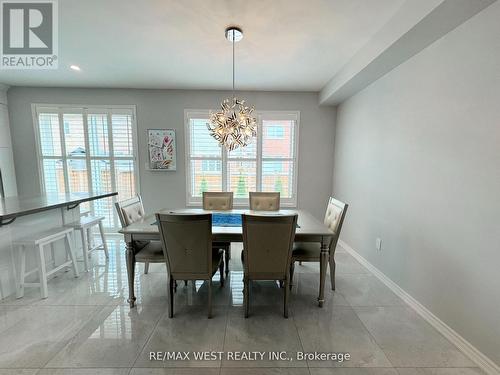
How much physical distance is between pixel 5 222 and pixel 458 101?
4.10 m

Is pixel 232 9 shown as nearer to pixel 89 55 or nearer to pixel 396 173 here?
pixel 89 55

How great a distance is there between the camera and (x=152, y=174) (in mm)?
3975

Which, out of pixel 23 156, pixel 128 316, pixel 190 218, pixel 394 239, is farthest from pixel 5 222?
pixel 394 239

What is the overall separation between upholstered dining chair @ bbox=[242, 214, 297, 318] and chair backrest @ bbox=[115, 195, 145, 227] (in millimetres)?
1345

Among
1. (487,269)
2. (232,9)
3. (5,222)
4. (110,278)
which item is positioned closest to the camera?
(487,269)

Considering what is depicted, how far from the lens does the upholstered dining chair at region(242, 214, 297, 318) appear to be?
5.59 ft

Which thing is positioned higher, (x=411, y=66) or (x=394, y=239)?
(x=411, y=66)

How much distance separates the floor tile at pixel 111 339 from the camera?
58.2 inches

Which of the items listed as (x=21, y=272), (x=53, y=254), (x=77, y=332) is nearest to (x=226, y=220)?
(x=77, y=332)

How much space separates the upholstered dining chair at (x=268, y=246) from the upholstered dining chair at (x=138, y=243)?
90 centimetres

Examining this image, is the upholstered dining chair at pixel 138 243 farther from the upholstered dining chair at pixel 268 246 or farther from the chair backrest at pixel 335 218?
the chair backrest at pixel 335 218

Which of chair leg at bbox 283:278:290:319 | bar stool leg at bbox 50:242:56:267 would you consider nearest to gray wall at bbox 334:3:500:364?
chair leg at bbox 283:278:290:319

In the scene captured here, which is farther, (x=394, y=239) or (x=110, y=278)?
(x=110, y=278)

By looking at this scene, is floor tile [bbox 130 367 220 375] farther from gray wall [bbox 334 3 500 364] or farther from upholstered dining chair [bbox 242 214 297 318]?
gray wall [bbox 334 3 500 364]
